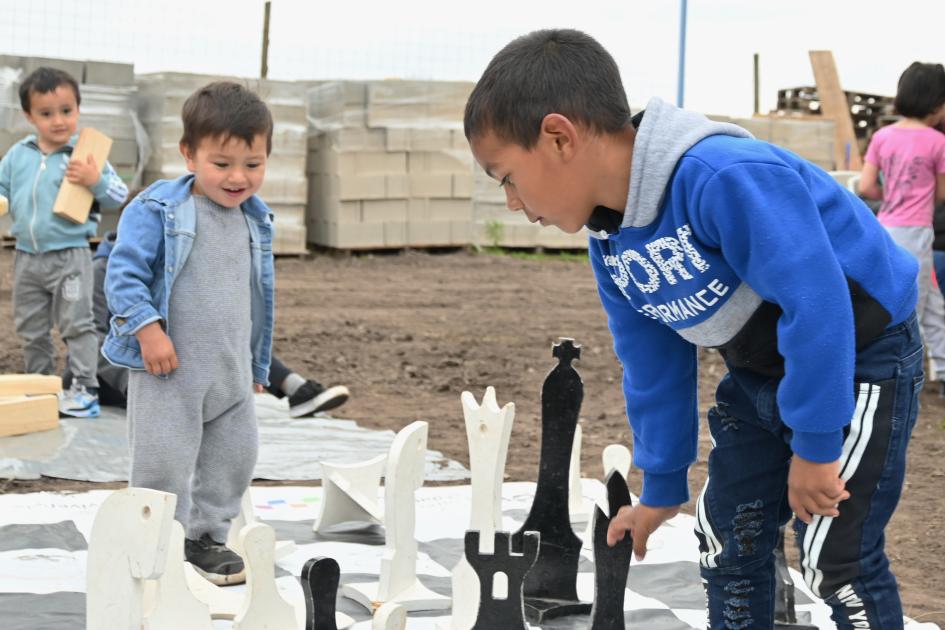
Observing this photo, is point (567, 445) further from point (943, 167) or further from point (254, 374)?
point (943, 167)

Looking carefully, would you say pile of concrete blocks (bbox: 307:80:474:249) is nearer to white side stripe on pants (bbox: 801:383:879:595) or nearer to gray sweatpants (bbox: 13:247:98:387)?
gray sweatpants (bbox: 13:247:98:387)

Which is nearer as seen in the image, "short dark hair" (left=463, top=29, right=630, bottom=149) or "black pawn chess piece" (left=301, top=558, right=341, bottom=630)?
"short dark hair" (left=463, top=29, right=630, bottom=149)

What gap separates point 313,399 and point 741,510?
10.0 ft

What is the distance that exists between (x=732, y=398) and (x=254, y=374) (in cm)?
140

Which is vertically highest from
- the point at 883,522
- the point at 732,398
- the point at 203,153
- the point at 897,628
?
the point at 203,153

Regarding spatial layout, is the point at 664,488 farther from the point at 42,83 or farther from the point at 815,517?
the point at 42,83

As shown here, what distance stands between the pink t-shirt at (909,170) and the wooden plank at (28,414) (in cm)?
348

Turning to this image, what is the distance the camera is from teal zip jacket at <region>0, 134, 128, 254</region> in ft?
15.4

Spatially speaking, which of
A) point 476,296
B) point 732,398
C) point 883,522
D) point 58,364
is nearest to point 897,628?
point 883,522

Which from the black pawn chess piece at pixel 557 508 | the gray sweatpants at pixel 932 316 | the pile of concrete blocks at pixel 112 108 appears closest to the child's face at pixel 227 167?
the black pawn chess piece at pixel 557 508

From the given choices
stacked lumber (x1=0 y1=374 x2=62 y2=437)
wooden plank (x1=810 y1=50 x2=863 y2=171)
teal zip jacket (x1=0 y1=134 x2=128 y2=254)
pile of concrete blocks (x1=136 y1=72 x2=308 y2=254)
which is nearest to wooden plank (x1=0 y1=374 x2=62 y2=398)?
stacked lumber (x1=0 y1=374 x2=62 y2=437)

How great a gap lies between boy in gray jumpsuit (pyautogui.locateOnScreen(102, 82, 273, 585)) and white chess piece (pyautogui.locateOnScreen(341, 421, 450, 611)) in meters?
0.42

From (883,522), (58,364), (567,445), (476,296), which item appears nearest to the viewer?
(883,522)

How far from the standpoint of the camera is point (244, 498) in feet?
10.1
